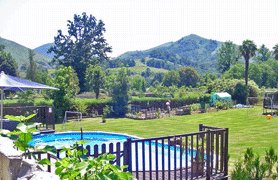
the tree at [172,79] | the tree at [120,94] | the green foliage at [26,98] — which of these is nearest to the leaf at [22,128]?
the green foliage at [26,98]

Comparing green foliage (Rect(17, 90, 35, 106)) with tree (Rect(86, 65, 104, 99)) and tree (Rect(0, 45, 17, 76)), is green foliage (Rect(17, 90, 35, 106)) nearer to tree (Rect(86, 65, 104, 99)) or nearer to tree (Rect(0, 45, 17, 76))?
tree (Rect(86, 65, 104, 99))

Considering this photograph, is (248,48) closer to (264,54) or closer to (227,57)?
(227,57)

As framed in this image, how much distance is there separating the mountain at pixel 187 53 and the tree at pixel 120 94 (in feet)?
371

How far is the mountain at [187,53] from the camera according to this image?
5785 inches

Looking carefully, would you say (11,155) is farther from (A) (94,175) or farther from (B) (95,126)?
(B) (95,126)

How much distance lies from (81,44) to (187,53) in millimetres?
140604

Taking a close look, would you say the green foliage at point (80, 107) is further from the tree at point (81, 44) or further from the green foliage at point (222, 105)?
the tree at point (81, 44)

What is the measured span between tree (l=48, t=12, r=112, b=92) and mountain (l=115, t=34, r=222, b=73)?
92.9 meters

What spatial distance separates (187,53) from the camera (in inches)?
7057

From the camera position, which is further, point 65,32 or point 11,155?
point 65,32

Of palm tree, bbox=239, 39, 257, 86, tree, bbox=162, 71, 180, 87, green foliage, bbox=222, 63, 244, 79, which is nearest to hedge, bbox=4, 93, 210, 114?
palm tree, bbox=239, 39, 257, 86

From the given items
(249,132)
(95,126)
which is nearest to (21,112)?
(95,126)

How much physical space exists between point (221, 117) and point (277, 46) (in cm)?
2419

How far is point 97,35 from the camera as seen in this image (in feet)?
150
